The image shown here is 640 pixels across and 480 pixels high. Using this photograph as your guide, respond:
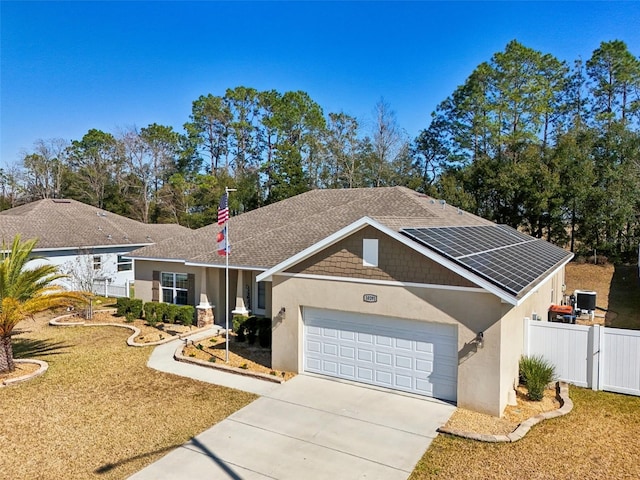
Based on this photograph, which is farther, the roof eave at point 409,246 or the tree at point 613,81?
the tree at point 613,81

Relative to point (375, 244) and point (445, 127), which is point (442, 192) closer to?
point (445, 127)

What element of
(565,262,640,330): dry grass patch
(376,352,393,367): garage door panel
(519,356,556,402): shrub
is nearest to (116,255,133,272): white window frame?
(376,352,393,367): garage door panel

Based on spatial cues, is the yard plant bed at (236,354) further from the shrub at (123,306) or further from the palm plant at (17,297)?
the shrub at (123,306)

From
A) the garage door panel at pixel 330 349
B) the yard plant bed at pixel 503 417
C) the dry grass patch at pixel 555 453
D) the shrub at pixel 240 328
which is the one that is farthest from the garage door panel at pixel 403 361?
the shrub at pixel 240 328

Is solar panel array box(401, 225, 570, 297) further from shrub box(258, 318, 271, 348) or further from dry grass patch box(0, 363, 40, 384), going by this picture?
dry grass patch box(0, 363, 40, 384)

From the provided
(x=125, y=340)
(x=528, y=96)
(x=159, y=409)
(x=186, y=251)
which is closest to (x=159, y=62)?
(x=186, y=251)

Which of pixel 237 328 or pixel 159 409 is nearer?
pixel 159 409
